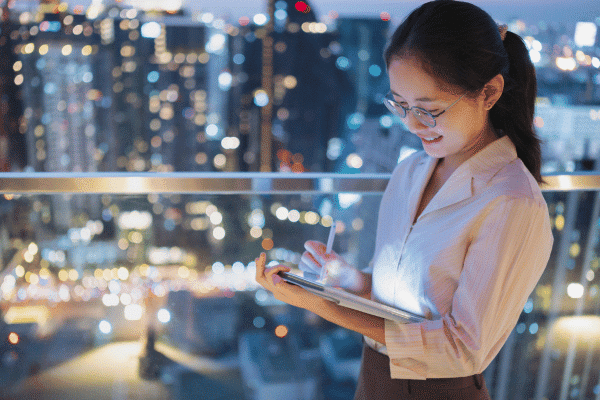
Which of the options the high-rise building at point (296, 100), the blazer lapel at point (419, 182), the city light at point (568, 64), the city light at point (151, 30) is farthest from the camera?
the high-rise building at point (296, 100)

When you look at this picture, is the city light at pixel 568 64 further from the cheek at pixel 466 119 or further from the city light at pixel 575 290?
the cheek at pixel 466 119

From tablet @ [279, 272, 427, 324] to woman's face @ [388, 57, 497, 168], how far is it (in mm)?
318

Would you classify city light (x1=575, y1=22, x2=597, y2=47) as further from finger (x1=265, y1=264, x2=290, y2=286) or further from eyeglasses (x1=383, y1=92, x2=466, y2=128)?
finger (x1=265, y1=264, x2=290, y2=286)

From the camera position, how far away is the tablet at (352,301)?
738 millimetres

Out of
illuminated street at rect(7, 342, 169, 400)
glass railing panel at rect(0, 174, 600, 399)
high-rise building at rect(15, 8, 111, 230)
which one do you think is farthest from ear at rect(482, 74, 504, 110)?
high-rise building at rect(15, 8, 111, 230)

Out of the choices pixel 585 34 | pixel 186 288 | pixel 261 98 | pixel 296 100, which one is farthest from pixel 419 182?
pixel 296 100

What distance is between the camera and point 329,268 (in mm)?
981

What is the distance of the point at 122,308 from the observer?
1584mm

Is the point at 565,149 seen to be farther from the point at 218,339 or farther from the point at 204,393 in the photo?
the point at 204,393

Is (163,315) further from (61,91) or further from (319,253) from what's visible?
(61,91)

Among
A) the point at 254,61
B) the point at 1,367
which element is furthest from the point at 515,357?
the point at 254,61

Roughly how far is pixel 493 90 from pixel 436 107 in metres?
0.11

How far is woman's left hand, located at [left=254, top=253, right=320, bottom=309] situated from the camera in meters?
0.81

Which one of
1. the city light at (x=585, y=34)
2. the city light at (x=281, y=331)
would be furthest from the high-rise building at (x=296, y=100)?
the city light at (x=281, y=331)
